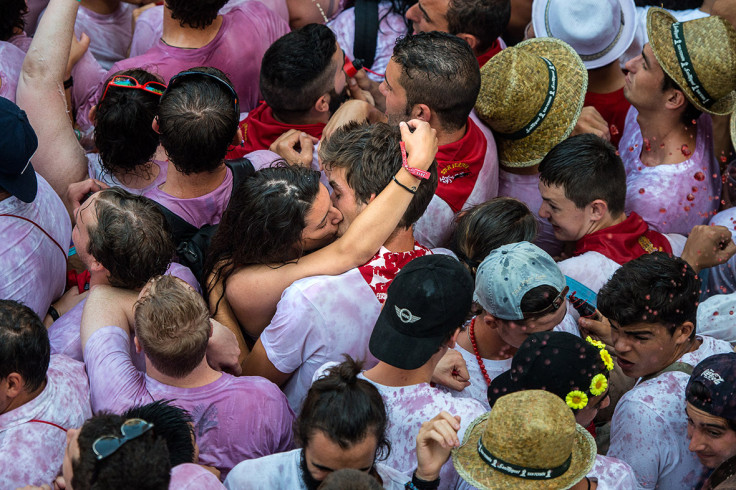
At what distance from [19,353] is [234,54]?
7.22 feet

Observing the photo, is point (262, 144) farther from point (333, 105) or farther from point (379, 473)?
point (379, 473)

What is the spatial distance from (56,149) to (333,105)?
1.40 meters

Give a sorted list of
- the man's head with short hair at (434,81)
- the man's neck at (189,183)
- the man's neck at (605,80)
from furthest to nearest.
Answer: the man's neck at (605,80) → the man's head with short hair at (434,81) → the man's neck at (189,183)

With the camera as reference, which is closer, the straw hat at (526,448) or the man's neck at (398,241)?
the straw hat at (526,448)

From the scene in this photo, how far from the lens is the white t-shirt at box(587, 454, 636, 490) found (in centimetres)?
254

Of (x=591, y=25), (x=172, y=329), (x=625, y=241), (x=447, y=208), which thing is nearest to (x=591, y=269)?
(x=625, y=241)

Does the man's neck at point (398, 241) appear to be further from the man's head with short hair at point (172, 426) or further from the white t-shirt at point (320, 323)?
the man's head with short hair at point (172, 426)

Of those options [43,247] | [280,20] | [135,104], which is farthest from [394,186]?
[280,20]

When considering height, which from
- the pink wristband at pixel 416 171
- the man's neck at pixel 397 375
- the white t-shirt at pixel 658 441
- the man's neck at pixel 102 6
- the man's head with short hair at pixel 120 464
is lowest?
the white t-shirt at pixel 658 441

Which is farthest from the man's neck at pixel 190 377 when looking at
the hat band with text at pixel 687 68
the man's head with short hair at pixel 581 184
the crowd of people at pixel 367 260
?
the hat band with text at pixel 687 68

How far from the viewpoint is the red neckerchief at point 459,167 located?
3674mm

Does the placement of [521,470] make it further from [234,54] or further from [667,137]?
[234,54]

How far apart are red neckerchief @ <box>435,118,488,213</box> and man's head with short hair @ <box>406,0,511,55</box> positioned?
86 centimetres

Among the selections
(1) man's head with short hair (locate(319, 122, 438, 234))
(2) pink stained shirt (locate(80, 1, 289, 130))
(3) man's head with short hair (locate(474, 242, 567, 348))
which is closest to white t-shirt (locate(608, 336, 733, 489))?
(3) man's head with short hair (locate(474, 242, 567, 348))
